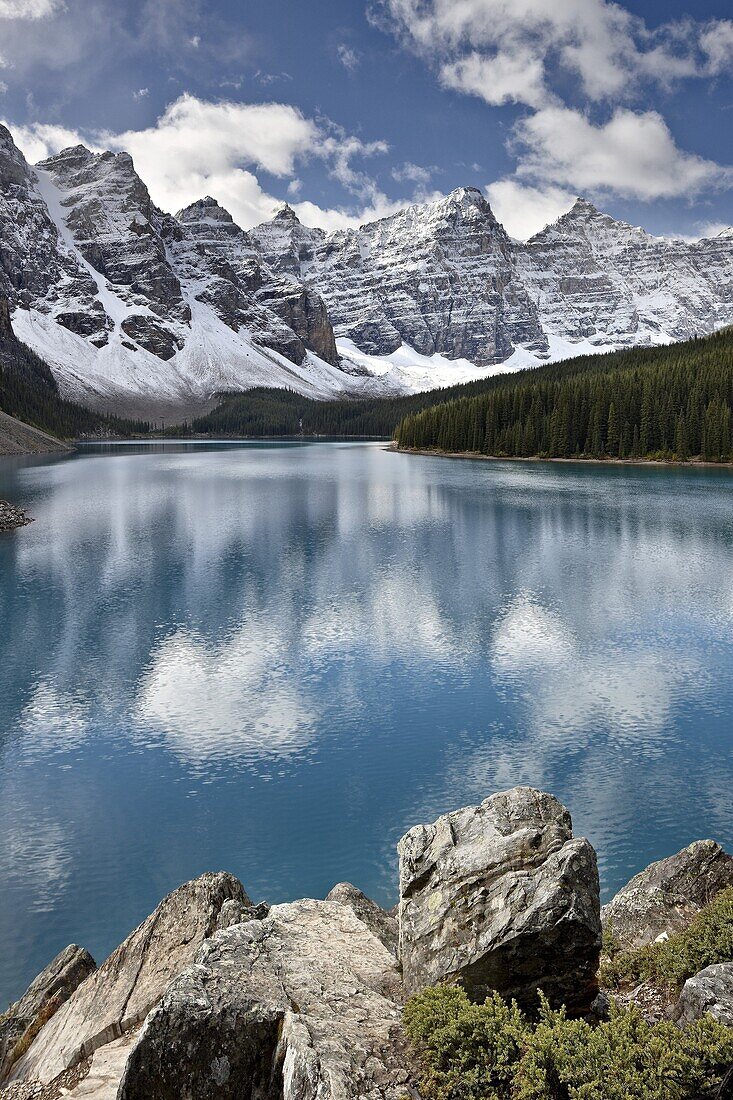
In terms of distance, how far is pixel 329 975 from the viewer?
7.88m

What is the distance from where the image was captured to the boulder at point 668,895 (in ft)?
32.1

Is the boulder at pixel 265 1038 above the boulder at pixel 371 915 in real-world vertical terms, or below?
above

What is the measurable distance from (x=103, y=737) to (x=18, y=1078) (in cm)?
1331

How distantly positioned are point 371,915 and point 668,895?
4.57m

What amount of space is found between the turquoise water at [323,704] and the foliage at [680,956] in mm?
5800

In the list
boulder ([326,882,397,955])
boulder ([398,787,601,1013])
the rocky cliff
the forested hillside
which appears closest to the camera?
the rocky cliff

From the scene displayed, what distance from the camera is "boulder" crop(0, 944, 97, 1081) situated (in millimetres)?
8945

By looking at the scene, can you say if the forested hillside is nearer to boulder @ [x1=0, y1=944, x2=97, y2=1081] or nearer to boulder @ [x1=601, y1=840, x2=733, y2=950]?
boulder @ [x1=601, y1=840, x2=733, y2=950]

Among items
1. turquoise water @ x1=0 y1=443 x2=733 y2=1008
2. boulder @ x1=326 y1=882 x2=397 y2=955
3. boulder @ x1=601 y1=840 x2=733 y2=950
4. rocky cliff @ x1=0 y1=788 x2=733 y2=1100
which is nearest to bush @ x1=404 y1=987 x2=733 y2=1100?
rocky cliff @ x1=0 y1=788 x2=733 y2=1100

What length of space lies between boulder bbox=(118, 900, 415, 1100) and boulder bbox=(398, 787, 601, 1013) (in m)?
0.82

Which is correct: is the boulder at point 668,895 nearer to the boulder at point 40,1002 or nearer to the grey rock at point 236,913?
the grey rock at point 236,913

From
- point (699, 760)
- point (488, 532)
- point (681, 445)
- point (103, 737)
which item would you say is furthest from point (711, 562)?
point (681, 445)

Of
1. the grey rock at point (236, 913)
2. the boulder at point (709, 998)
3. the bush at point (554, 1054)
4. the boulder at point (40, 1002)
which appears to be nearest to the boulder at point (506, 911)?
the bush at point (554, 1054)

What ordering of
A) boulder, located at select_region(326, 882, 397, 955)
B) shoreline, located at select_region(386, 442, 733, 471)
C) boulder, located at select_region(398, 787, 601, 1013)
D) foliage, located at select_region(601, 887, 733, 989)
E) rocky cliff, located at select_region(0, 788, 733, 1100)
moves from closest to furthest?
rocky cliff, located at select_region(0, 788, 733, 1100)
boulder, located at select_region(398, 787, 601, 1013)
foliage, located at select_region(601, 887, 733, 989)
boulder, located at select_region(326, 882, 397, 955)
shoreline, located at select_region(386, 442, 733, 471)
